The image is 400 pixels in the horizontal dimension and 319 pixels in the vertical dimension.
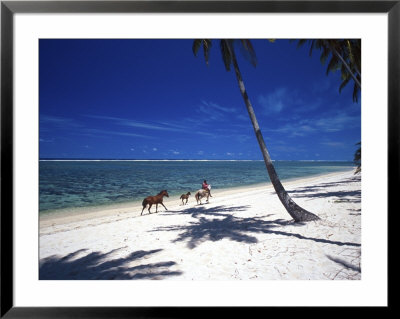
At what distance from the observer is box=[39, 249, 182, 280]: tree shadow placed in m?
2.18

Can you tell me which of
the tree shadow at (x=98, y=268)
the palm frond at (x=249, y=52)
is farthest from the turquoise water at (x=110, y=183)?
the palm frond at (x=249, y=52)

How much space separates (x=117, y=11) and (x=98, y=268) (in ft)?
10.5

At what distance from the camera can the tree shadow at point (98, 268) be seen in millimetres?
2178

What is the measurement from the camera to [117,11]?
175 cm

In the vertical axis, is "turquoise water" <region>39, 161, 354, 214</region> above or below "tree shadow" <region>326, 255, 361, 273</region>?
below

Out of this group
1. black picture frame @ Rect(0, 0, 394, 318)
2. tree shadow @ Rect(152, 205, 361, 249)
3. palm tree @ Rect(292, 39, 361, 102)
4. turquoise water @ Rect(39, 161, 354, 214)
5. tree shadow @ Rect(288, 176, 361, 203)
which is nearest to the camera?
black picture frame @ Rect(0, 0, 394, 318)

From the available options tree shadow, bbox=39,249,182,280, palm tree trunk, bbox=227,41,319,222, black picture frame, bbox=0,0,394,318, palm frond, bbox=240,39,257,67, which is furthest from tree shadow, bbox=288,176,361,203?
tree shadow, bbox=39,249,182,280

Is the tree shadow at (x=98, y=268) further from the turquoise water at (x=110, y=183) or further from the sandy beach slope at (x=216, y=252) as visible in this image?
the turquoise water at (x=110, y=183)

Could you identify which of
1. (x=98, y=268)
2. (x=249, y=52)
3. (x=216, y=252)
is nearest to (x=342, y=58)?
(x=249, y=52)

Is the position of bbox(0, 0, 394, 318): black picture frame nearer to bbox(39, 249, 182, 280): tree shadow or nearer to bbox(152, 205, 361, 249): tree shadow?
bbox(39, 249, 182, 280): tree shadow

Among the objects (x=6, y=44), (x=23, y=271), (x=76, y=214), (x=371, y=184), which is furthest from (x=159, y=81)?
(x=76, y=214)

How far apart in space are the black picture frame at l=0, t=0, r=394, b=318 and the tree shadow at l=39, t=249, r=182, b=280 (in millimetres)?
396

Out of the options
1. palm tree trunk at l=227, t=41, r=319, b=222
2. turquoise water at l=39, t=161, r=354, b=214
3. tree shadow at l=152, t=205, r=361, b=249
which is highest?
palm tree trunk at l=227, t=41, r=319, b=222

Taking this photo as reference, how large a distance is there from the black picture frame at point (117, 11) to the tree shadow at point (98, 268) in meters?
0.40
